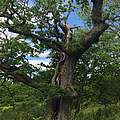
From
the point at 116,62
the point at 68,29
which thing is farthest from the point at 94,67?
the point at 68,29

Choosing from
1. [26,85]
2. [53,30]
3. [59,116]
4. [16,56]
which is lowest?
[59,116]

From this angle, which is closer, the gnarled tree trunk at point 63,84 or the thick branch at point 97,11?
the thick branch at point 97,11

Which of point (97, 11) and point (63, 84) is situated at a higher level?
point (97, 11)

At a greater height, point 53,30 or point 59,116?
point 53,30

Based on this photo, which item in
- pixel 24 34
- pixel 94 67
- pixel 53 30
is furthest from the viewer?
pixel 94 67

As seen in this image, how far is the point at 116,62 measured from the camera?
92.3 ft

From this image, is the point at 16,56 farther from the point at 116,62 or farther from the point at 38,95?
the point at 116,62

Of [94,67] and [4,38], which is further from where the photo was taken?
[94,67]

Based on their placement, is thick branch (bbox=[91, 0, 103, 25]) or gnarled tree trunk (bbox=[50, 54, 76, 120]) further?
gnarled tree trunk (bbox=[50, 54, 76, 120])

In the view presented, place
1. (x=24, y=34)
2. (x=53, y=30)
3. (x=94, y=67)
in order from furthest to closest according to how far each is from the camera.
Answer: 1. (x=94, y=67)
2. (x=53, y=30)
3. (x=24, y=34)

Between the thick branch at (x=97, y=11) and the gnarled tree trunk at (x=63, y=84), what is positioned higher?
the thick branch at (x=97, y=11)

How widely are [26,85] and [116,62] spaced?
9.55m

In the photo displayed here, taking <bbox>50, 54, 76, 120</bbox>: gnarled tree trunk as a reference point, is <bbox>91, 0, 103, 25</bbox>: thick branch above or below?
above

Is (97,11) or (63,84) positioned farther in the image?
(63,84)
